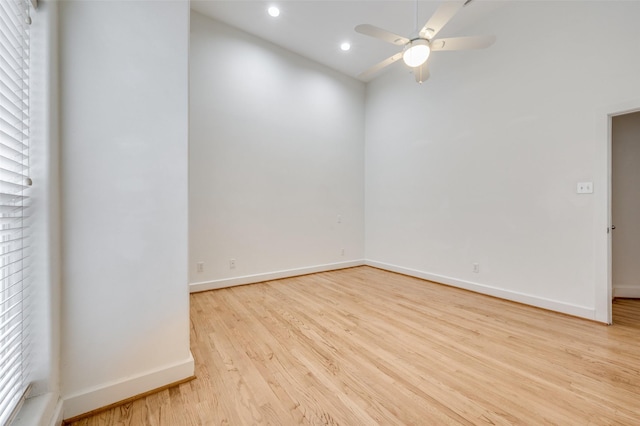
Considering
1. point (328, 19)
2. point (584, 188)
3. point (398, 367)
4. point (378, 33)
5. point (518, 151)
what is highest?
point (328, 19)

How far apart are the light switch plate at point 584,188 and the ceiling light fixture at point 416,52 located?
2.13m

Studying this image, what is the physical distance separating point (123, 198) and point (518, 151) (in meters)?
3.99

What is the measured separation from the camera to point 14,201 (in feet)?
3.64

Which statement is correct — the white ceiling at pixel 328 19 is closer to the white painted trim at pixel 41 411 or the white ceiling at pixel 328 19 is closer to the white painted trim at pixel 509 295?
the white painted trim at pixel 509 295

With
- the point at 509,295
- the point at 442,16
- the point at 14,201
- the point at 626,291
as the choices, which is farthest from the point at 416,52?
the point at 626,291

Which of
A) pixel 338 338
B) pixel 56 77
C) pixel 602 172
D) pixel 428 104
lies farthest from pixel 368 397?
Result: pixel 428 104

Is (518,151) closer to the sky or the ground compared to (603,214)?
closer to the sky

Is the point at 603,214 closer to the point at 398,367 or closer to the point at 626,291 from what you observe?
the point at 626,291

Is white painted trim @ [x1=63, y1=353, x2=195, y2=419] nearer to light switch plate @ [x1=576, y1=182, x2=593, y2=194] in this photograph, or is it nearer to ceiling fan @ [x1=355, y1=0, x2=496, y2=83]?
ceiling fan @ [x1=355, y1=0, x2=496, y2=83]

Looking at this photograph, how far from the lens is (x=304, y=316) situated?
2725 millimetres

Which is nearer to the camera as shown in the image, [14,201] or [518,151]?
[14,201]

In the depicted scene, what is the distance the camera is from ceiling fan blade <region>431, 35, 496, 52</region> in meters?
2.18

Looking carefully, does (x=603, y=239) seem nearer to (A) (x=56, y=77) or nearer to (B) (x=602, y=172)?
(B) (x=602, y=172)

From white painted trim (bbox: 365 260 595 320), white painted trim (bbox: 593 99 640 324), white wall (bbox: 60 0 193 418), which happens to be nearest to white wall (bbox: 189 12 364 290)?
white painted trim (bbox: 365 260 595 320)
